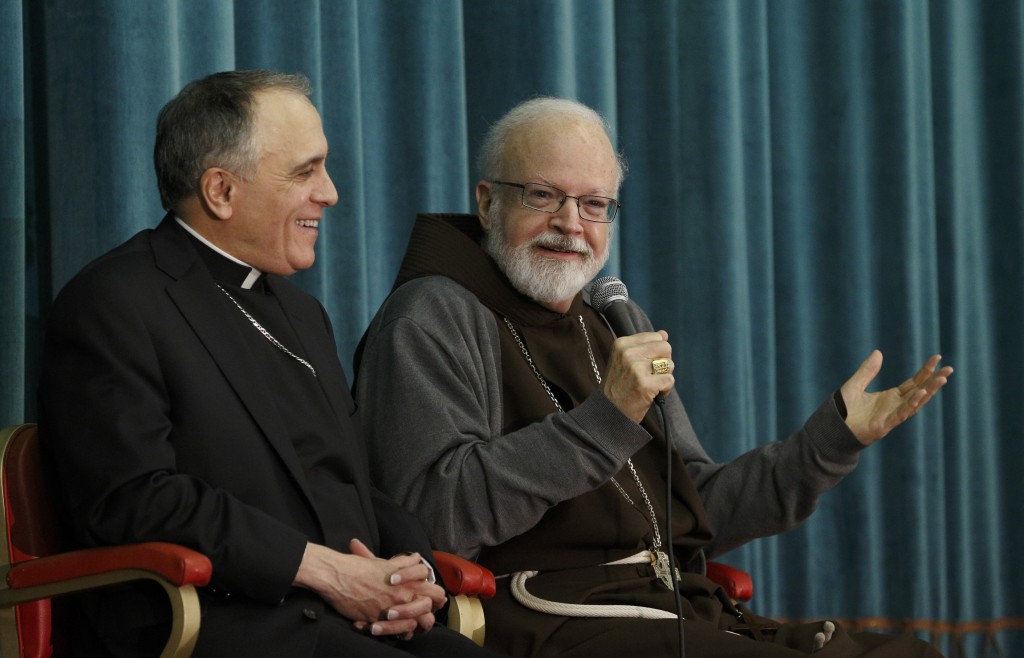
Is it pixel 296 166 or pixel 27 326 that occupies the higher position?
pixel 296 166

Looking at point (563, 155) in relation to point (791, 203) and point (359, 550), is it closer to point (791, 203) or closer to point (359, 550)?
point (359, 550)

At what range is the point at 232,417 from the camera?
1967mm

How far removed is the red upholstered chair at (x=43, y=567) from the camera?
173 centimetres

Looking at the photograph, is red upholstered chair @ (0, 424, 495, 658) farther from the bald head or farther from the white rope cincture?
the bald head

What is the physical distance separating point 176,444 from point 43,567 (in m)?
0.25

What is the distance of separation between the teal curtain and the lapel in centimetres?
87

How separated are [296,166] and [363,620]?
77 centimetres

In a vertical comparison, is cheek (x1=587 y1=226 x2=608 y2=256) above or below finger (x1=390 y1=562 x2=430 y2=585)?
above

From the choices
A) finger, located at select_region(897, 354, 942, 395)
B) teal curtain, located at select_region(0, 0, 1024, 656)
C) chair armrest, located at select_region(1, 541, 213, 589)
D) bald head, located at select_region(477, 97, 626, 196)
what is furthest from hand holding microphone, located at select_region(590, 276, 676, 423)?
teal curtain, located at select_region(0, 0, 1024, 656)

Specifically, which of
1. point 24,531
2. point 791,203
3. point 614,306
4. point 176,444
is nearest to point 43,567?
point 24,531

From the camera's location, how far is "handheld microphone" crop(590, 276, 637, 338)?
2.36m

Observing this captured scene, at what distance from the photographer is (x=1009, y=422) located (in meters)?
3.85

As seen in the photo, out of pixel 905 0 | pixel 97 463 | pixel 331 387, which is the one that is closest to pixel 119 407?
pixel 97 463

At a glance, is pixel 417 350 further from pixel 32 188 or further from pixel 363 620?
pixel 32 188
